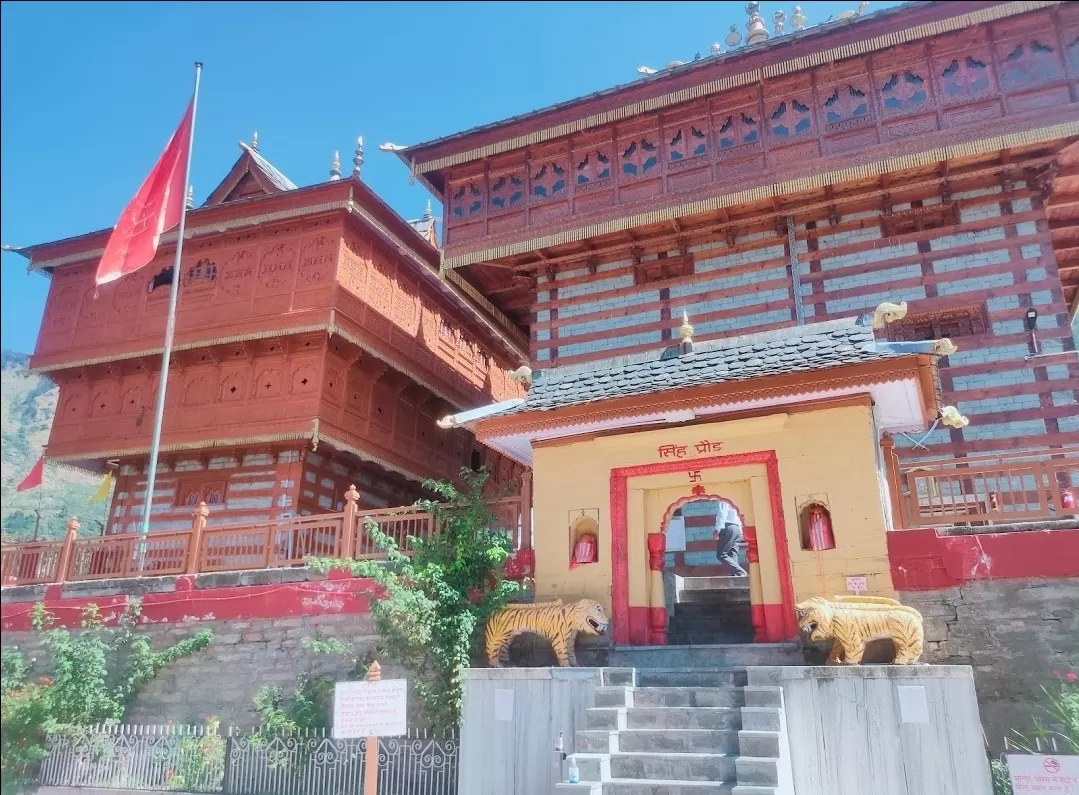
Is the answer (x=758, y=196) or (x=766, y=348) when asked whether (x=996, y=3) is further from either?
(x=766, y=348)

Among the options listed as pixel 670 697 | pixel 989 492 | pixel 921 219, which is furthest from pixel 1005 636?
pixel 921 219

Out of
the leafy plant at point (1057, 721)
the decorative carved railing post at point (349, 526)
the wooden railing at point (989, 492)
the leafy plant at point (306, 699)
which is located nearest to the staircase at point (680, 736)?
the leafy plant at point (1057, 721)

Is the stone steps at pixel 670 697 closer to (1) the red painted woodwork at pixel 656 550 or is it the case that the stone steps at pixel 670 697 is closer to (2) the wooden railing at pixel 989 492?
(1) the red painted woodwork at pixel 656 550

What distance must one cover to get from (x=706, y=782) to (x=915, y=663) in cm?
249

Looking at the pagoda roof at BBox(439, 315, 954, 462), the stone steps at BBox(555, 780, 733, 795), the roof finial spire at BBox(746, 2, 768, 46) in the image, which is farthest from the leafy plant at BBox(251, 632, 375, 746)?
the roof finial spire at BBox(746, 2, 768, 46)

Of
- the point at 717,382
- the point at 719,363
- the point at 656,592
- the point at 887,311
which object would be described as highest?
the point at 887,311

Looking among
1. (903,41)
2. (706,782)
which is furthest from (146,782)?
(903,41)

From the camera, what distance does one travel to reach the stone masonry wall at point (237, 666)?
36.3ft

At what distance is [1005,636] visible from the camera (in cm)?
848

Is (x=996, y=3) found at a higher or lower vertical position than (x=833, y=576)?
higher

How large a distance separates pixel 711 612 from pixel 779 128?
849cm

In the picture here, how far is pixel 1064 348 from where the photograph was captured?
42.0ft

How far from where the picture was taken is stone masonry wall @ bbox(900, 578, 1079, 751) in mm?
8195

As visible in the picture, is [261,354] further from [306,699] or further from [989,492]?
[989,492]
